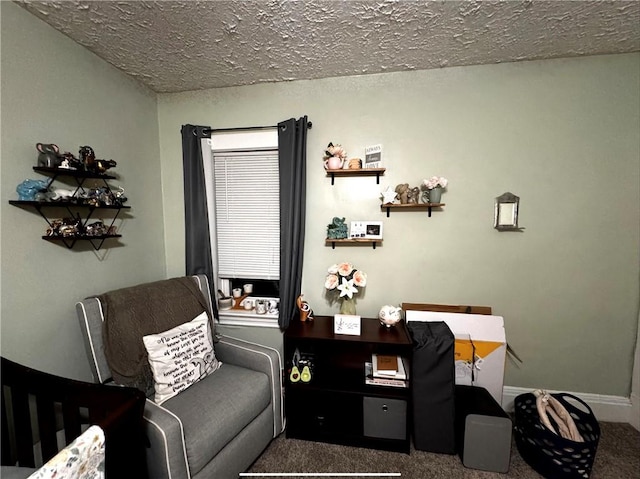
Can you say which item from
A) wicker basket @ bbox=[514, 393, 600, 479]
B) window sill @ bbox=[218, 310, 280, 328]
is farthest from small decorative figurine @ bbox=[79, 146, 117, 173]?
wicker basket @ bbox=[514, 393, 600, 479]

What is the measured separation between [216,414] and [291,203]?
131 cm

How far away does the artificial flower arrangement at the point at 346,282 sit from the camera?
1.69 metres

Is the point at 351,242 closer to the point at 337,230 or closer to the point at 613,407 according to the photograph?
the point at 337,230

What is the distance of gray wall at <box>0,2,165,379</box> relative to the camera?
3.83 feet

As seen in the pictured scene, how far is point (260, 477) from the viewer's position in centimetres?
133

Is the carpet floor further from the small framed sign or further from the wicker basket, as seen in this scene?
the small framed sign

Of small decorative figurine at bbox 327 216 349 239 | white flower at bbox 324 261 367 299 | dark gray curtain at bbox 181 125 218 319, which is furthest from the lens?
dark gray curtain at bbox 181 125 218 319

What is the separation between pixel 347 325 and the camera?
1596mm

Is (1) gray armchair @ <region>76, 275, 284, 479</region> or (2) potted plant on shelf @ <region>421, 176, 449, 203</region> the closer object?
(1) gray armchair @ <region>76, 275, 284, 479</region>

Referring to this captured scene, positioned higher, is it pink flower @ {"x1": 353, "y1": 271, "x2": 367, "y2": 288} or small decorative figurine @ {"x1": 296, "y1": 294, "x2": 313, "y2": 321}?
pink flower @ {"x1": 353, "y1": 271, "x2": 367, "y2": 288}

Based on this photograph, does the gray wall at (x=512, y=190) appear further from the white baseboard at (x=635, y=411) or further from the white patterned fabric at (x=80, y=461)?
the white patterned fabric at (x=80, y=461)

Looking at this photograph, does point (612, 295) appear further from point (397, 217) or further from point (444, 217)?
point (397, 217)

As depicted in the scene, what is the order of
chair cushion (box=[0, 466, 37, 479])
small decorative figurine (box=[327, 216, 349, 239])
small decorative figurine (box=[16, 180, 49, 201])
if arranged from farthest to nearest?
small decorative figurine (box=[327, 216, 349, 239])
small decorative figurine (box=[16, 180, 49, 201])
chair cushion (box=[0, 466, 37, 479])

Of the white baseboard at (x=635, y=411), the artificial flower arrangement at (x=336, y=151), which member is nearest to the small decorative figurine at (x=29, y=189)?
the artificial flower arrangement at (x=336, y=151)
